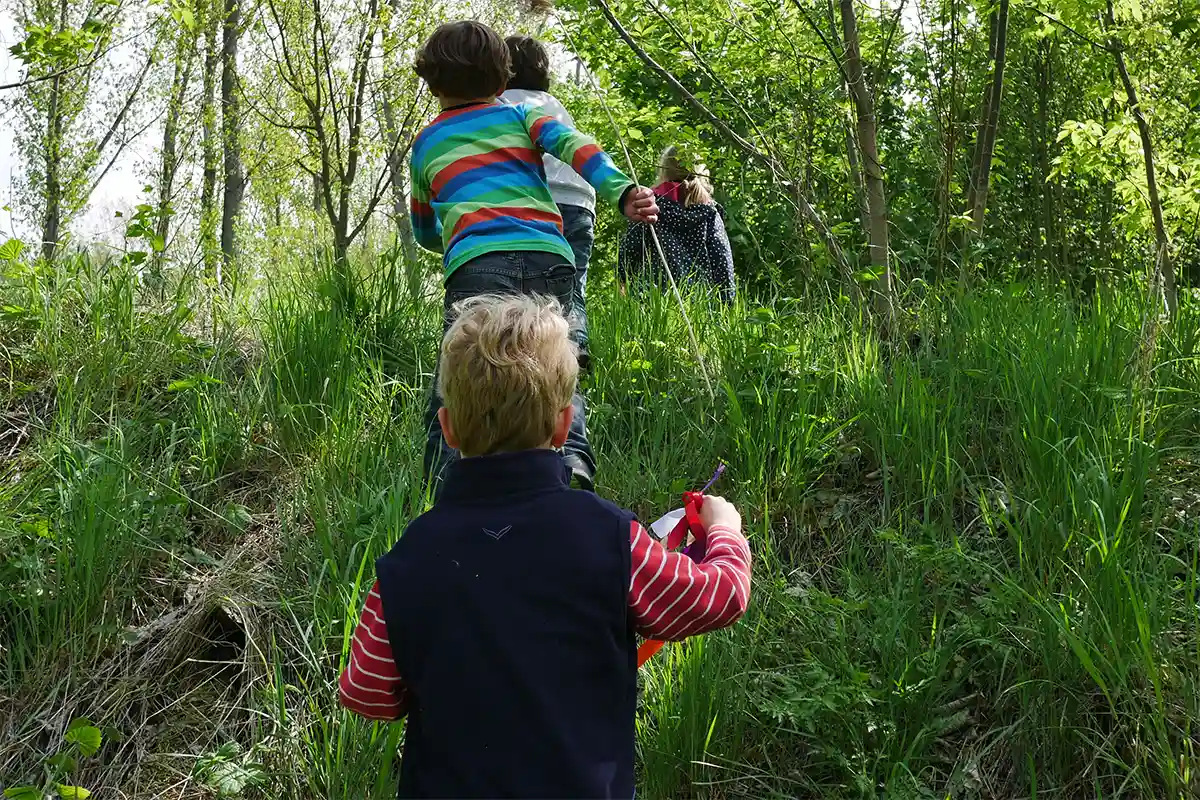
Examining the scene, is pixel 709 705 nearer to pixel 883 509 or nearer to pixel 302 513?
pixel 883 509

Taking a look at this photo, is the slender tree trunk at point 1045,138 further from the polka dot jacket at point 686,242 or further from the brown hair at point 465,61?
Result: the brown hair at point 465,61

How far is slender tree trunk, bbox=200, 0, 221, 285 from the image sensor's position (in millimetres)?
4949

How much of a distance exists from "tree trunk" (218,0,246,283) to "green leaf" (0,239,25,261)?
2.75 feet

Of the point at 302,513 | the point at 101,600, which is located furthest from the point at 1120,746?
the point at 101,600

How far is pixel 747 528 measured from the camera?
317cm

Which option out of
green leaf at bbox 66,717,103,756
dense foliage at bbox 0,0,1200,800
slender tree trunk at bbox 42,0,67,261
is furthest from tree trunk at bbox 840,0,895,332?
slender tree trunk at bbox 42,0,67,261

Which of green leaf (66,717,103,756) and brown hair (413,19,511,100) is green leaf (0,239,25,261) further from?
green leaf (66,717,103,756)

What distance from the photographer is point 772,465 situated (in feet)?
11.0

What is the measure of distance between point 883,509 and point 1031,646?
0.74 metres

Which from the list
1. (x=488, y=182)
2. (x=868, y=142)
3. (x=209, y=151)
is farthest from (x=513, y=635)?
(x=209, y=151)

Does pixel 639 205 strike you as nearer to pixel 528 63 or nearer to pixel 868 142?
pixel 528 63

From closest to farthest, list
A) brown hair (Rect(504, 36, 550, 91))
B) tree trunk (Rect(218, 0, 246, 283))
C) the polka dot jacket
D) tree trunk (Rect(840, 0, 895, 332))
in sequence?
1. brown hair (Rect(504, 36, 550, 91))
2. tree trunk (Rect(840, 0, 895, 332))
3. the polka dot jacket
4. tree trunk (Rect(218, 0, 246, 283))

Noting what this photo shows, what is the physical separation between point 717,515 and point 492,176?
1749 mm

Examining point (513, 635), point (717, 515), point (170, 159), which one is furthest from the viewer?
point (170, 159)
